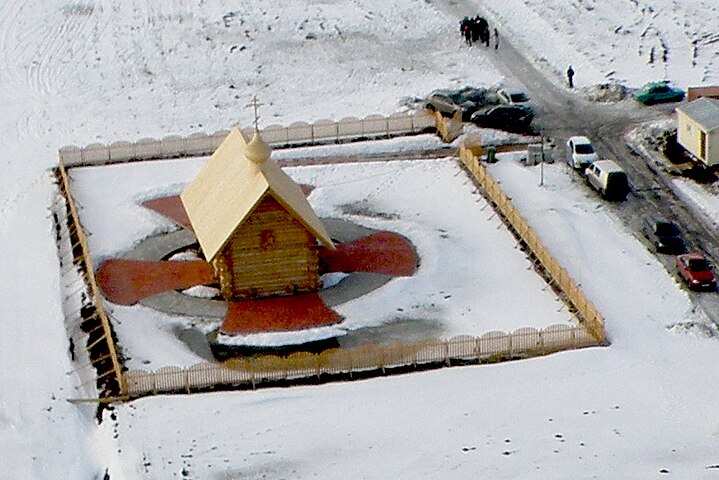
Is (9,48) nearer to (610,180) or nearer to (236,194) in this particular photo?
(236,194)

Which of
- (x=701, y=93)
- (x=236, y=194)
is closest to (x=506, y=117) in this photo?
(x=701, y=93)

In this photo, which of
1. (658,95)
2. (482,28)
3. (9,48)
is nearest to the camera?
(658,95)

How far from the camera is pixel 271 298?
41.9m

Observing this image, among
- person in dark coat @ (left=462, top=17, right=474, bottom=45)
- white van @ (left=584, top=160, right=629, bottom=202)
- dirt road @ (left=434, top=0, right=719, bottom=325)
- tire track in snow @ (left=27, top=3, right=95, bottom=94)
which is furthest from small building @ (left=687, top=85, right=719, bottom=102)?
tire track in snow @ (left=27, top=3, right=95, bottom=94)

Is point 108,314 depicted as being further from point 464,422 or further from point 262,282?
point 464,422

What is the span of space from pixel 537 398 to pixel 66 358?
43.1ft

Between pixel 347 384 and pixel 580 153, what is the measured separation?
17.8m

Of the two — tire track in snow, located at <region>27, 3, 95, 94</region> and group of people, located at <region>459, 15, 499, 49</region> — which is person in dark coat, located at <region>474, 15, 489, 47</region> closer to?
group of people, located at <region>459, 15, 499, 49</region>

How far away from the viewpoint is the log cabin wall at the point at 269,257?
134ft

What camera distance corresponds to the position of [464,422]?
3538 cm

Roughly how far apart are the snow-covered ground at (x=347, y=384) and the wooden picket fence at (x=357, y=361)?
637 mm

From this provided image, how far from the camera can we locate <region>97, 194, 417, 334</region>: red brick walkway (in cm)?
4069

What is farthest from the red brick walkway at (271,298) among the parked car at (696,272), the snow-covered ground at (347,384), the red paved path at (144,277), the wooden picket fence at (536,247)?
the parked car at (696,272)

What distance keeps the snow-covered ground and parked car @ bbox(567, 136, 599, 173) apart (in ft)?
4.98
